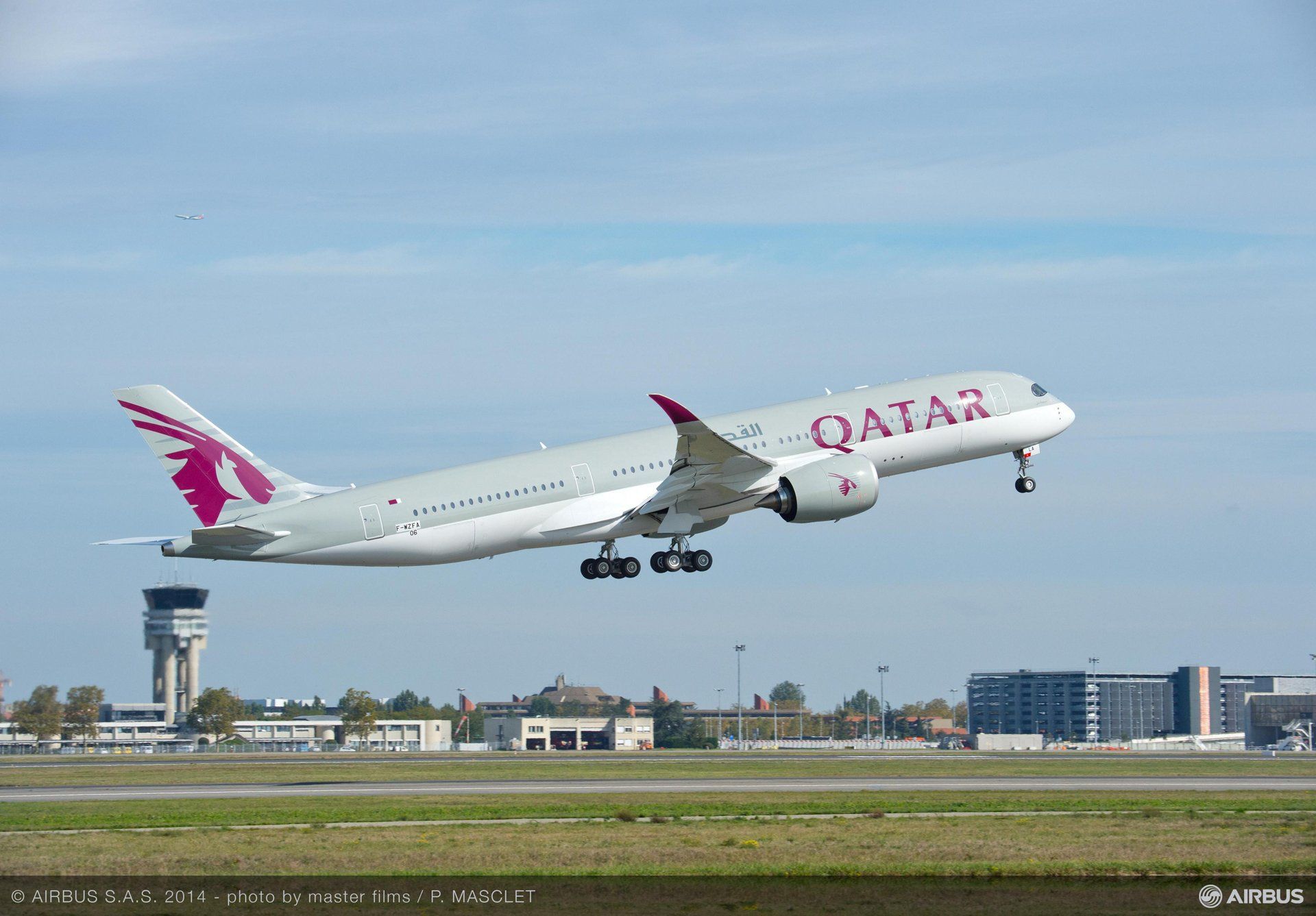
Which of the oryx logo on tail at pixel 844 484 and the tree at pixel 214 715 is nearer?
the oryx logo on tail at pixel 844 484

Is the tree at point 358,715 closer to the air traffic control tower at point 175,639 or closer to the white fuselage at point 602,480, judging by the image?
the air traffic control tower at point 175,639

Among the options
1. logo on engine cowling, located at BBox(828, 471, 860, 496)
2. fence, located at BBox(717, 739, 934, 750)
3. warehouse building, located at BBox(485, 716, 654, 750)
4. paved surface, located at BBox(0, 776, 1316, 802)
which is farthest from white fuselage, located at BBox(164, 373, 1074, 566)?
warehouse building, located at BBox(485, 716, 654, 750)

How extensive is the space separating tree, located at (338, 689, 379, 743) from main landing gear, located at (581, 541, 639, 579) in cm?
8293

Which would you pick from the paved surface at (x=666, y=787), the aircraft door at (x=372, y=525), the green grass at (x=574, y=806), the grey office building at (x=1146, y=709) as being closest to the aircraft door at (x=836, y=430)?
the paved surface at (x=666, y=787)

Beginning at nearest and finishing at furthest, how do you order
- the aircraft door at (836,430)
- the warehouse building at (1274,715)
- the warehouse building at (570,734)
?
the aircraft door at (836,430), the warehouse building at (570,734), the warehouse building at (1274,715)

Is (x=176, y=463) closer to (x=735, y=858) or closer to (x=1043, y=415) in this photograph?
(x=735, y=858)

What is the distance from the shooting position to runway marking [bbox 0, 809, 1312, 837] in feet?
143

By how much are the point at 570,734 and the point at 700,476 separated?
3994 inches

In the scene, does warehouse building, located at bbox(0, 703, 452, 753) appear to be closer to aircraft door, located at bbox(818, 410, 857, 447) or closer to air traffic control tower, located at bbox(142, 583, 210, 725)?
air traffic control tower, located at bbox(142, 583, 210, 725)

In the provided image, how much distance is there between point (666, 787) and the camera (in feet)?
195

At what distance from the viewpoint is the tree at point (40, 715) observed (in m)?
144

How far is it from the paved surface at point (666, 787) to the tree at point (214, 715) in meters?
92.3

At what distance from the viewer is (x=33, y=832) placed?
43344mm

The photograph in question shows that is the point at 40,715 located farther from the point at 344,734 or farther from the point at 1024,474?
the point at 1024,474
